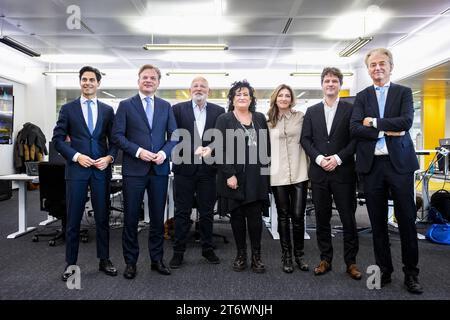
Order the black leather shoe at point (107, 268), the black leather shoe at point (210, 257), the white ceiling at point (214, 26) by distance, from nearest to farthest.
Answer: the black leather shoe at point (107, 268), the black leather shoe at point (210, 257), the white ceiling at point (214, 26)

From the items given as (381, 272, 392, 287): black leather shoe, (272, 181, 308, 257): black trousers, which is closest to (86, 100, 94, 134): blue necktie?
(272, 181, 308, 257): black trousers

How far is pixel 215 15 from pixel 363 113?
4.17 metres

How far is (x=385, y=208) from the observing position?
236 centimetres

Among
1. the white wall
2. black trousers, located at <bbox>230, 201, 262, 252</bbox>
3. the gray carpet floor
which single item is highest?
the white wall

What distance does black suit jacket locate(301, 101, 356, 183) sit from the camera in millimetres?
2455

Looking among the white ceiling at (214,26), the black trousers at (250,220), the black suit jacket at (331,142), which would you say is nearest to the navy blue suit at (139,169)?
the black trousers at (250,220)

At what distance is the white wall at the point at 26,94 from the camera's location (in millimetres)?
8087

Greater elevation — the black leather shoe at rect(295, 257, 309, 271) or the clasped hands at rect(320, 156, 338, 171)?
the clasped hands at rect(320, 156, 338, 171)

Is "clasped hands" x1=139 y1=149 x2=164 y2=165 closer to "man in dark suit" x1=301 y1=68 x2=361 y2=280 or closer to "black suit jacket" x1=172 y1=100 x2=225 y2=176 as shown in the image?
"black suit jacket" x1=172 y1=100 x2=225 y2=176

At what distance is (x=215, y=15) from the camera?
5.79 meters

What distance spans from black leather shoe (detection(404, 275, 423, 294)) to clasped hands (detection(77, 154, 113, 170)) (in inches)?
89.5

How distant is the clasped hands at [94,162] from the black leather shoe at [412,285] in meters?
2.27

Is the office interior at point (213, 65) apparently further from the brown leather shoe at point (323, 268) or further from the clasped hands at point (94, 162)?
the clasped hands at point (94, 162)

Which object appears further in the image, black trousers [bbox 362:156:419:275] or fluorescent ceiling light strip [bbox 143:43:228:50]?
fluorescent ceiling light strip [bbox 143:43:228:50]
